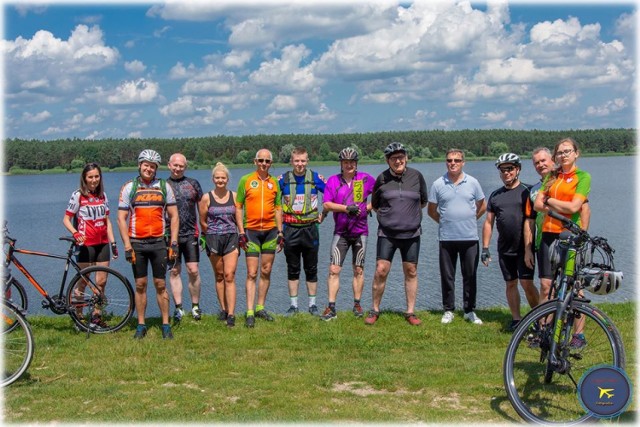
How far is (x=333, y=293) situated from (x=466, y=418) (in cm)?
367

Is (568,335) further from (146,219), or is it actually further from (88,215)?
(88,215)

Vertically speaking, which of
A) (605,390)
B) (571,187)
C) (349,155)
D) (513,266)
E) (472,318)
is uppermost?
(349,155)

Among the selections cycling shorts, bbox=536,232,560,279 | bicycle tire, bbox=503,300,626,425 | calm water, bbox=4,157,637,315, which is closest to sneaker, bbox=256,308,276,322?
cycling shorts, bbox=536,232,560,279

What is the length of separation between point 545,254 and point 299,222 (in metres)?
3.17

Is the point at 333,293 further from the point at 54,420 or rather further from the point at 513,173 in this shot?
the point at 54,420

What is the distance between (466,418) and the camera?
476cm

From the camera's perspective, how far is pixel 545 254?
6391 mm

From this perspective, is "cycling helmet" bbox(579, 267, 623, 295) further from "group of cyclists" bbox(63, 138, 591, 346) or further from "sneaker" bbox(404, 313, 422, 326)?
"sneaker" bbox(404, 313, 422, 326)

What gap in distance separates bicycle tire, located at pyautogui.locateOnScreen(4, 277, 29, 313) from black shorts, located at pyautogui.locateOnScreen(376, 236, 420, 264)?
4349 millimetres

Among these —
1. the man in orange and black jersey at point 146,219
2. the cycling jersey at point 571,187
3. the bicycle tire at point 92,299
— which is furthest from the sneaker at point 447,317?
the bicycle tire at point 92,299

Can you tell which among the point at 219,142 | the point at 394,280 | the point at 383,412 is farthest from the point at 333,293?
the point at 219,142

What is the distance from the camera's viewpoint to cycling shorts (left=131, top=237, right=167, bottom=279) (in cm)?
714

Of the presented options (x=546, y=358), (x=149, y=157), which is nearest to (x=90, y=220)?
(x=149, y=157)

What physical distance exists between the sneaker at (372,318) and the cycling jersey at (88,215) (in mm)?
3516
